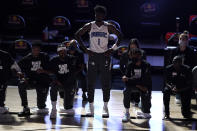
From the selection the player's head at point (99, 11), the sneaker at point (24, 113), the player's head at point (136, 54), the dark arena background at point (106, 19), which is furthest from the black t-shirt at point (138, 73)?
the dark arena background at point (106, 19)

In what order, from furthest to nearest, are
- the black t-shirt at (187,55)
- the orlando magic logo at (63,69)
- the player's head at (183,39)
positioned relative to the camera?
the black t-shirt at (187,55) < the player's head at (183,39) < the orlando magic logo at (63,69)

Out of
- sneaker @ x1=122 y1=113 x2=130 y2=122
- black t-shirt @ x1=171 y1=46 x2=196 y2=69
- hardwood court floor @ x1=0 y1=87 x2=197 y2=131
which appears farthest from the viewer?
black t-shirt @ x1=171 y1=46 x2=196 y2=69

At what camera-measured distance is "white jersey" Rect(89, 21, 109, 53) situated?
598 centimetres

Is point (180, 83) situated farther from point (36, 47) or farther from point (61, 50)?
point (36, 47)

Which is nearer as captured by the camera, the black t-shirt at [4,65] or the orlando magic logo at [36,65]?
the black t-shirt at [4,65]

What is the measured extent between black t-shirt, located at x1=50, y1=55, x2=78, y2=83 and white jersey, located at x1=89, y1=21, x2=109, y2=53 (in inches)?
21.5

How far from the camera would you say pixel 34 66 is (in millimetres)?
6379

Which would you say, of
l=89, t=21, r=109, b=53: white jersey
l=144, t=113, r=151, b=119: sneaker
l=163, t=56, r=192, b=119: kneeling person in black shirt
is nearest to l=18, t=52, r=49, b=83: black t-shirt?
l=89, t=21, r=109, b=53: white jersey

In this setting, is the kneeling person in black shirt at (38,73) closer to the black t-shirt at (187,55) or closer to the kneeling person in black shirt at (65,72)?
the kneeling person in black shirt at (65,72)

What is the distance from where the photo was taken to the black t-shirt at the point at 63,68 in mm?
6242

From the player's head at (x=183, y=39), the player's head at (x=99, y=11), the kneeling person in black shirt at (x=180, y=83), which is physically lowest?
the kneeling person in black shirt at (x=180, y=83)

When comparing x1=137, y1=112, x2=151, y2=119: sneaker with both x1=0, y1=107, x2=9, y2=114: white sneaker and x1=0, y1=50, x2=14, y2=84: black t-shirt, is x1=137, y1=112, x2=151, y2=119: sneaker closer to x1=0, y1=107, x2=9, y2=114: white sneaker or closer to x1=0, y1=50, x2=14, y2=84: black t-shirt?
x1=0, y1=107, x2=9, y2=114: white sneaker

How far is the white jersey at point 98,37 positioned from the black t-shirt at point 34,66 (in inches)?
36.8

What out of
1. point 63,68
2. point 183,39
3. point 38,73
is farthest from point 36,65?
point 183,39
